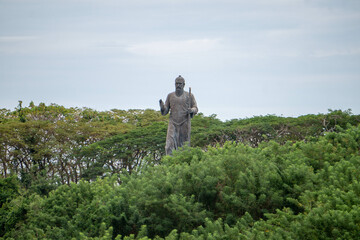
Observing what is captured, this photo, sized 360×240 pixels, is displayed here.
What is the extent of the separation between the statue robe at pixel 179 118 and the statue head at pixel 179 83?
0.15 m

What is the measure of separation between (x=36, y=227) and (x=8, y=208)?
3588 mm

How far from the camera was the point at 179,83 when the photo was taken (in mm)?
17031

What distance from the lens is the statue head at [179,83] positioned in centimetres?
1702

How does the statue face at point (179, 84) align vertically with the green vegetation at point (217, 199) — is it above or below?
above

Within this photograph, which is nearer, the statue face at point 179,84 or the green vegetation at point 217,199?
the green vegetation at point 217,199

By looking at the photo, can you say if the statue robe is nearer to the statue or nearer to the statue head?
the statue

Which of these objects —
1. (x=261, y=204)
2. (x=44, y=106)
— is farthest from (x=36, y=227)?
(x=44, y=106)

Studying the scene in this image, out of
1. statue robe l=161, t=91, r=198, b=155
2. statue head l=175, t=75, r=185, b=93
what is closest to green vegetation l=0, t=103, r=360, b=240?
statue robe l=161, t=91, r=198, b=155

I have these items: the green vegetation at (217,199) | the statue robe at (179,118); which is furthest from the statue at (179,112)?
the green vegetation at (217,199)

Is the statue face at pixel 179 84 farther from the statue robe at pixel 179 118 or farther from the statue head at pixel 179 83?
the statue robe at pixel 179 118

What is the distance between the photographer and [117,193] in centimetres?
1353

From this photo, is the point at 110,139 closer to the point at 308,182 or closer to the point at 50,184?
the point at 50,184

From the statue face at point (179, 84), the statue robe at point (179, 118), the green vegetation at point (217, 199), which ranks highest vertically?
the statue face at point (179, 84)

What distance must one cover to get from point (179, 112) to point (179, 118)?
168 millimetres
